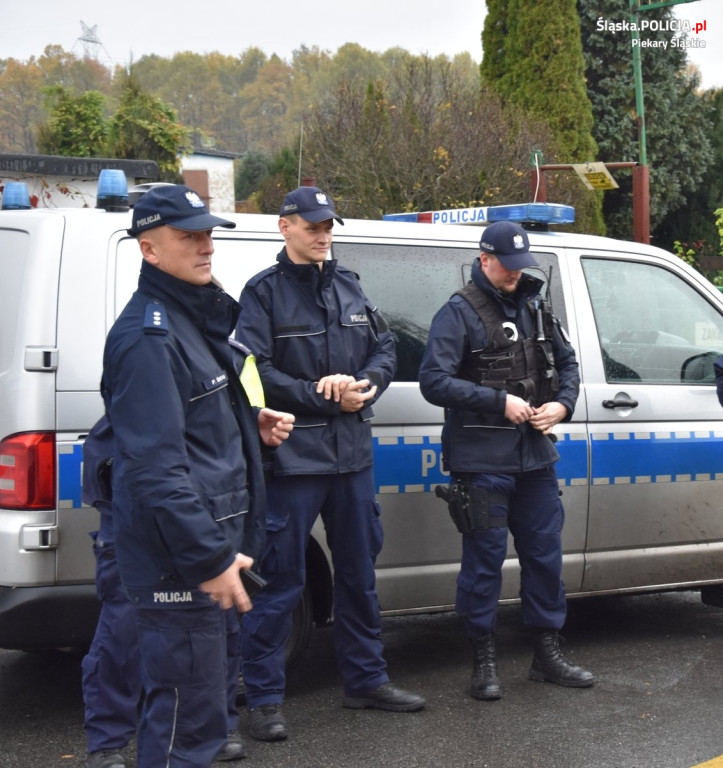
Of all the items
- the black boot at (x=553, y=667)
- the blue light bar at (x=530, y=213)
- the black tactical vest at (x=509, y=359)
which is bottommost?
the black boot at (x=553, y=667)

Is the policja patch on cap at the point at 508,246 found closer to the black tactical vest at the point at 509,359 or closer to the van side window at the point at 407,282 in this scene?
the black tactical vest at the point at 509,359

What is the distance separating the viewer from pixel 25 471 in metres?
3.71

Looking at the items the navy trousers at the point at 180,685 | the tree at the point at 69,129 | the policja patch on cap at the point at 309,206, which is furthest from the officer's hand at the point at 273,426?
the tree at the point at 69,129

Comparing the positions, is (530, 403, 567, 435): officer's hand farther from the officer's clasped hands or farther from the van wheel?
the van wheel

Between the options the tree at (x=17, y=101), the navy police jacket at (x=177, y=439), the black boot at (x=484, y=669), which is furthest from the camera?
the tree at (x=17, y=101)

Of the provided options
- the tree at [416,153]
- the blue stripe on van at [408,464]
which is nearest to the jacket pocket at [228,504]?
the blue stripe on van at [408,464]

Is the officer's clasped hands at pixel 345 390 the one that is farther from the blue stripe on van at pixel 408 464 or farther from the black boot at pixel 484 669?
the black boot at pixel 484 669

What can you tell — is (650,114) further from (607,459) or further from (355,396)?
(355,396)

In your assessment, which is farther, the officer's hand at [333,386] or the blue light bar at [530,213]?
the blue light bar at [530,213]

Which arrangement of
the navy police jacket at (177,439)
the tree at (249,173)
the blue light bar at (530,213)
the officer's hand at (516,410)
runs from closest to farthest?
1. the navy police jacket at (177,439)
2. the officer's hand at (516,410)
3. the blue light bar at (530,213)
4. the tree at (249,173)

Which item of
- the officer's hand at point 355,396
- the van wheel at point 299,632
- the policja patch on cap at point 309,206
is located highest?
the policja patch on cap at point 309,206

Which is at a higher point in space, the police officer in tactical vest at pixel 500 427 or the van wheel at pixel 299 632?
the police officer in tactical vest at pixel 500 427

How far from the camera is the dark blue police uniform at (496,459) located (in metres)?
4.32

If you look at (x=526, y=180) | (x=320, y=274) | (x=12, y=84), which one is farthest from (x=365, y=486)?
(x=12, y=84)
